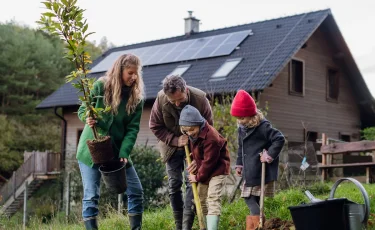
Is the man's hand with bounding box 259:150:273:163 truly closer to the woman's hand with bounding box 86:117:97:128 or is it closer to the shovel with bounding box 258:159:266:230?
the shovel with bounding box 258:159:266:230

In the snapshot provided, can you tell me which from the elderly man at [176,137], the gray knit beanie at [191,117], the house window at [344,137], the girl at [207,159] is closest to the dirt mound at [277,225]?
the girl at [207,159]

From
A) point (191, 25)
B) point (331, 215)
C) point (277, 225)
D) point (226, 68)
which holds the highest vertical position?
point (191, 25)

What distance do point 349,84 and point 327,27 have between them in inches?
119

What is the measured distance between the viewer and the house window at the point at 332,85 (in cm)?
2177

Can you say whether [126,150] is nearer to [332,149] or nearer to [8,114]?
[332,149]

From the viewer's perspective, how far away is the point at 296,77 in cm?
2042

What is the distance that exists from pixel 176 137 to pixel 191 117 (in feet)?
1.81

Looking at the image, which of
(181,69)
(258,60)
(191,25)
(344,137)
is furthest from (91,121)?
(191,25)

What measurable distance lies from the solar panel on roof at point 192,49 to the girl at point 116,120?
46.8 ft

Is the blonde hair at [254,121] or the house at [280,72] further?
the house at [280,72]

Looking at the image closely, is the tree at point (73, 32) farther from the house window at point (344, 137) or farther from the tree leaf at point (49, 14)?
the house window at point (344, 137)

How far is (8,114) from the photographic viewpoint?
33.8 metres

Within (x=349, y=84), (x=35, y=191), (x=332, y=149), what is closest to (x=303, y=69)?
(x=349, y=84)

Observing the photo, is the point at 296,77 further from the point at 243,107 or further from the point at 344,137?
the point at 243,107
